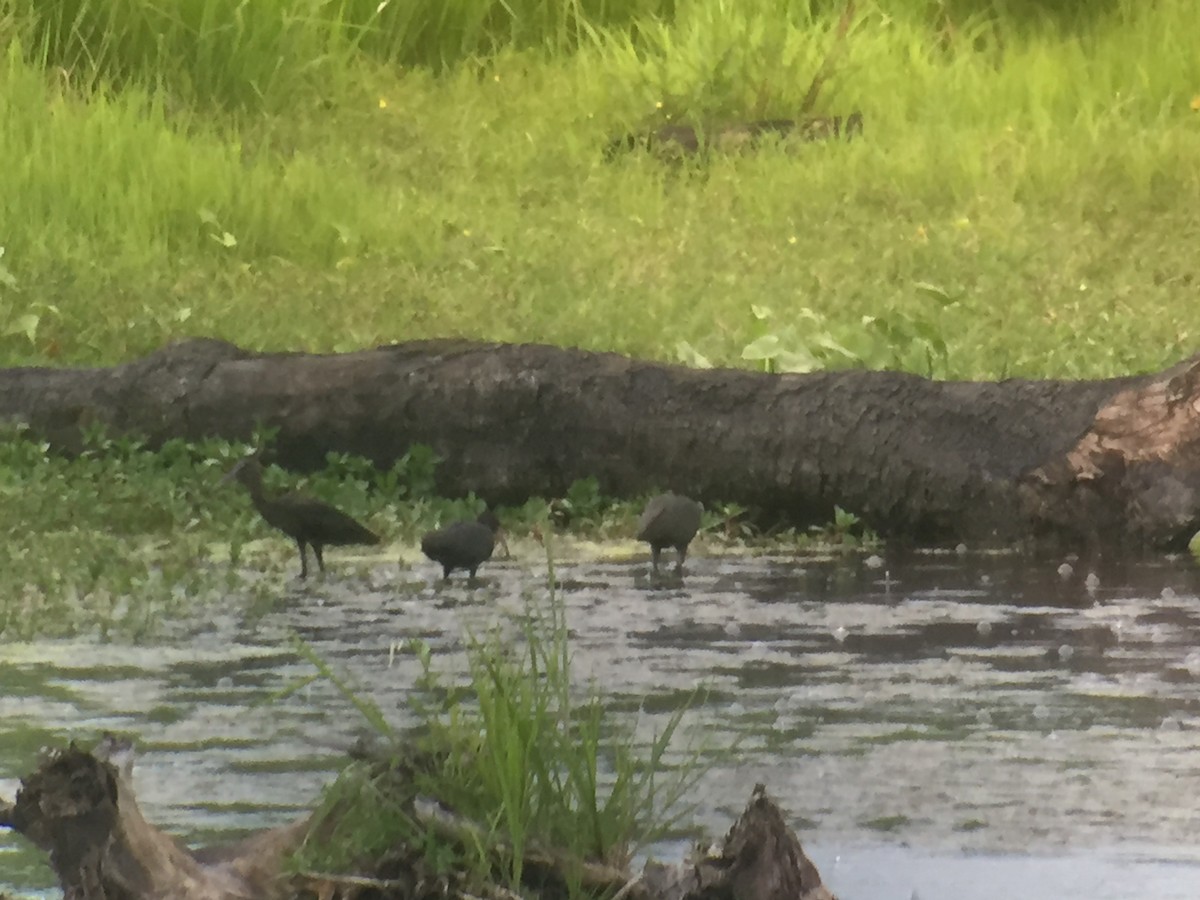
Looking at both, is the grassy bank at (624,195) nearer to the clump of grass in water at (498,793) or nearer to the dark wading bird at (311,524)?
the dark wading bird at (311,524)

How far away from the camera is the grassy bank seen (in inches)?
330

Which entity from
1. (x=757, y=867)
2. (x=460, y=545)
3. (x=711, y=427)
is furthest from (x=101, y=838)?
(x=711, y=427)

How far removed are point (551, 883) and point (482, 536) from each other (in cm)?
262

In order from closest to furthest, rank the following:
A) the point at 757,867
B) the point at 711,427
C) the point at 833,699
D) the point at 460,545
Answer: the point at 757,867
the point at 833,699
the point at 460,545
the point at 711,427

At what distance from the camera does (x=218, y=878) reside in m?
2.82

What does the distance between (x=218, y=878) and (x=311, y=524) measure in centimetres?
266

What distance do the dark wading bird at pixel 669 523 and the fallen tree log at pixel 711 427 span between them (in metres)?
0.63

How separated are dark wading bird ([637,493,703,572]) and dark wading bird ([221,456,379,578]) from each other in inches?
28.5

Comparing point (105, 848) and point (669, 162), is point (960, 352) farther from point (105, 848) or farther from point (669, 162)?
point (105, 848)

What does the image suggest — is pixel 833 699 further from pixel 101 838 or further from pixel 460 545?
pixel 101 838

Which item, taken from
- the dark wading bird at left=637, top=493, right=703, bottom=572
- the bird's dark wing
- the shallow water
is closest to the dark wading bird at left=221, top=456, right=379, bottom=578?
the bird's dark wing

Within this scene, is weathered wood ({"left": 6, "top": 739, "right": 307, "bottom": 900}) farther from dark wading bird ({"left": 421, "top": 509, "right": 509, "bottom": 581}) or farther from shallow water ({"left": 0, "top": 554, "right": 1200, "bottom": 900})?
dark wading bird ({"left": 421, "top": 509, "right": 509, "bottom": 581})

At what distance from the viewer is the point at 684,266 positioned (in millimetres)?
9297

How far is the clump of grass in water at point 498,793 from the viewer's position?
2727 mm
